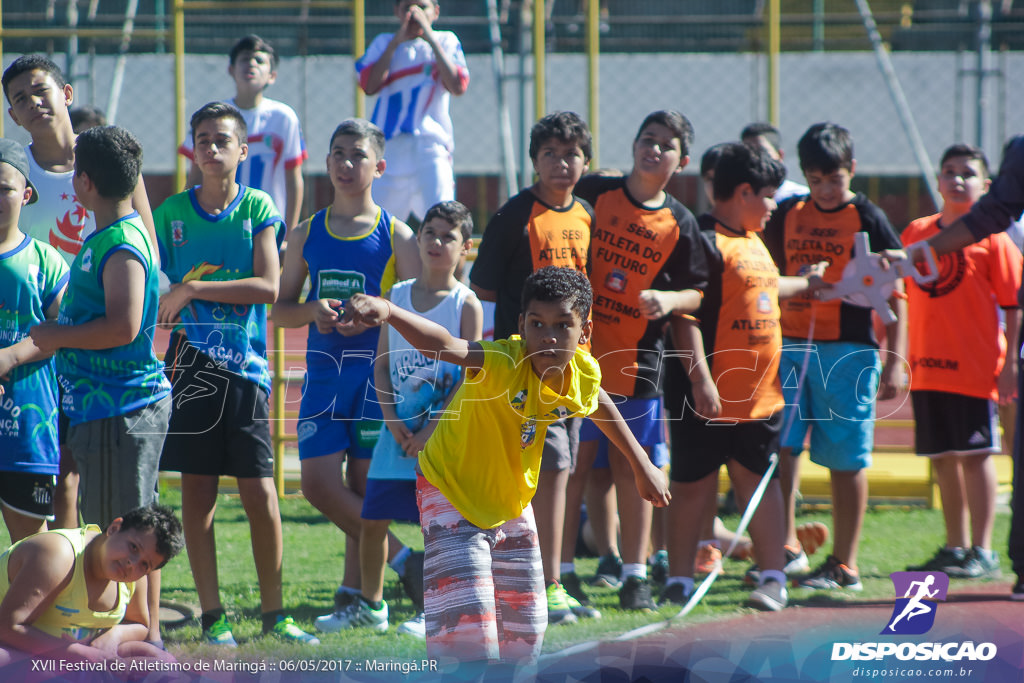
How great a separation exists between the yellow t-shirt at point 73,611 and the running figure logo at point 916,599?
115 inches

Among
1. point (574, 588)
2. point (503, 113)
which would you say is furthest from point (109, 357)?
point (503, 113)

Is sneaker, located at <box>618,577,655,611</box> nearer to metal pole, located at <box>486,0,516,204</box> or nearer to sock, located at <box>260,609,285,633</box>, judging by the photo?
sock, located at <box>260,609,285,633</box>

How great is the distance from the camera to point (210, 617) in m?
4.24

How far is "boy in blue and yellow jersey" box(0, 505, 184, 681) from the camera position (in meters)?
3.36

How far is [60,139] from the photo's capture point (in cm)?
444

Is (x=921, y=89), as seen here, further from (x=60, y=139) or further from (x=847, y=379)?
(x=60, y=139)

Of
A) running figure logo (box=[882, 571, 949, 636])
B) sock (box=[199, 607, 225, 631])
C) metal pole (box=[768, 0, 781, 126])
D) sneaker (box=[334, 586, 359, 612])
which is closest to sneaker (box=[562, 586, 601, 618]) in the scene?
sneaker (box=[334, 586, 359, 612])

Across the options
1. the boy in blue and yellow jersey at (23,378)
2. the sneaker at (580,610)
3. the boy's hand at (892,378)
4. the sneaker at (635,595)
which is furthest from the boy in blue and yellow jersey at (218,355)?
the boy's hand at (892,378)

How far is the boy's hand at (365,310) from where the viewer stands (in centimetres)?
277

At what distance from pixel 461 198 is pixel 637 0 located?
5632 millimetres

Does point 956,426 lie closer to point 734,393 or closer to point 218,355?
point 734,393

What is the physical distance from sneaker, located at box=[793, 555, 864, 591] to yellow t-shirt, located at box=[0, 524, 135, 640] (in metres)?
3.16

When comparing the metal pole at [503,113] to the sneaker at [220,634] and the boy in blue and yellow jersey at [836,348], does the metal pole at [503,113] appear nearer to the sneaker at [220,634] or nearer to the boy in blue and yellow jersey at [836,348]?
the boy in blue and yellow jersey at [836,348]

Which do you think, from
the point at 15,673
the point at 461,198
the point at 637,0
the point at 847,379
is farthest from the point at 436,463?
the point at 637,0
